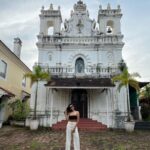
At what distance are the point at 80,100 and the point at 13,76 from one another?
26.1 ft

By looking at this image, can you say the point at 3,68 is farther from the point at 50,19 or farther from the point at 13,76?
the point at 50,19

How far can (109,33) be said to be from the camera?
19453mm

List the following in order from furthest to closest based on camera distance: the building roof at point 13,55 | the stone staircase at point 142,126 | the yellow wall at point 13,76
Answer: the yellow wall at point 13,76, the building roof at point 13,55, the stone staircase at point 142,126

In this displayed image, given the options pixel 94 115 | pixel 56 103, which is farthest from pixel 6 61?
pixel 94 115

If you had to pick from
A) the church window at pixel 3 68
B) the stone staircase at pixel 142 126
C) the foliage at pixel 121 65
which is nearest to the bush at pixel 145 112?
the stone staircase at pixel 142 126

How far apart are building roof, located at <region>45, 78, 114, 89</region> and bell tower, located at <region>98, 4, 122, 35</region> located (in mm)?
6109

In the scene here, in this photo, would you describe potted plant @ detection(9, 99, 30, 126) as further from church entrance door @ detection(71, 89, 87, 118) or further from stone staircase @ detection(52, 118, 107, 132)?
church entrance door @ detection(71, 89, 87, 118)

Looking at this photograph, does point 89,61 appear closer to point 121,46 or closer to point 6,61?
point 121,46

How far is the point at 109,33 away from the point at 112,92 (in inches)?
261

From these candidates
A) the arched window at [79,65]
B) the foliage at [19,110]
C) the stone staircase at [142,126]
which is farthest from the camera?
the arched window at [79,65]

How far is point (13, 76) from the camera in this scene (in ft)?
66.0

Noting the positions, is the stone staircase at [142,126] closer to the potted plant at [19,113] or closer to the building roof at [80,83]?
the building roof at [80,83]

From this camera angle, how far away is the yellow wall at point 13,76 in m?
18.0

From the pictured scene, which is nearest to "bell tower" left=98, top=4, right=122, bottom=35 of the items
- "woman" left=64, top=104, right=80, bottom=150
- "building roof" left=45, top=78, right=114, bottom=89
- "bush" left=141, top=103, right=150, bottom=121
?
"building roof" left=45, top=78, right=114, bottom=89
